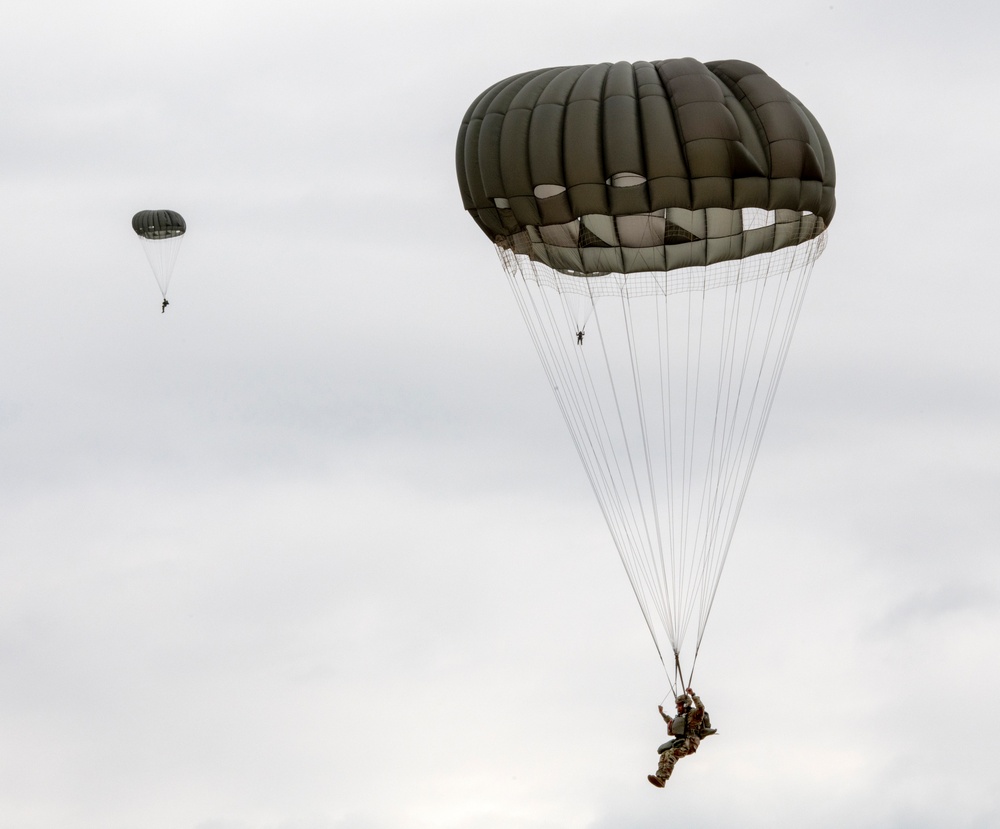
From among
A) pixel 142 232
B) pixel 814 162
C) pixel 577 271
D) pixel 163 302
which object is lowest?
pixel 163 302

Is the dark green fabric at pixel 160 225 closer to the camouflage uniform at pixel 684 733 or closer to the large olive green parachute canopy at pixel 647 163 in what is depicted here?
the large olive green parachute canopy at pixel 647 163

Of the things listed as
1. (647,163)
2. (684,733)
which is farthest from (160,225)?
(684,733)

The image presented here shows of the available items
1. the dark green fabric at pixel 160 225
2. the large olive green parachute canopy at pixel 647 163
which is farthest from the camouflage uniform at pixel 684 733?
the dark green fabric at pixel 160 225

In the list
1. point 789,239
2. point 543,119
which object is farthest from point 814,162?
point 543,119

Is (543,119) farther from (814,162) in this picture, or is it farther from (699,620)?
(699,620)

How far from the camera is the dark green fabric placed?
7219 centimetres

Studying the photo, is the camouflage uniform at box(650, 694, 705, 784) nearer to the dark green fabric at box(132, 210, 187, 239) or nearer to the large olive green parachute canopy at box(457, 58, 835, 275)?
the large olive green parachute canopy at box(457, 58, 835, 275)

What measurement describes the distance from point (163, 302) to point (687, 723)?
47155 mm

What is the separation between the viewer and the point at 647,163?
37938mm

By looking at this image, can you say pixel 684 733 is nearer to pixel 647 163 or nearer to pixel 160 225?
pixel 647 163

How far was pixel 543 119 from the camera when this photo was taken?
1513 inches

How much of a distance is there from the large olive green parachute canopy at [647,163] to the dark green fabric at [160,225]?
33.3 meters

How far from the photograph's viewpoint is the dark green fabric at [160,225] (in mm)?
72188

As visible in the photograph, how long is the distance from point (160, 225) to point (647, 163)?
122 feet
